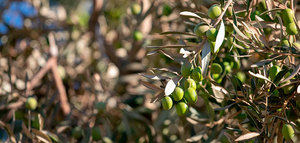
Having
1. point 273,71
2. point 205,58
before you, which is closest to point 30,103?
point 205,58

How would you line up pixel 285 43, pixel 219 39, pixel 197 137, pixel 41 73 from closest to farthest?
pixel 219 39 → pixel 285 43 → pixel 197 137 → pixel 41 73

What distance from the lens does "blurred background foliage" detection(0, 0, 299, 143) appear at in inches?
67.2

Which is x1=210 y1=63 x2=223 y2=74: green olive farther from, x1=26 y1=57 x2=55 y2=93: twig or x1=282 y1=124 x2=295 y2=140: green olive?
x1=26 y1=57 x2=55 y2=93: twig

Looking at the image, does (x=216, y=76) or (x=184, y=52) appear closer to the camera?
(x=184, y=52)

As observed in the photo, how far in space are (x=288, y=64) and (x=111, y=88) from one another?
140 centimetres

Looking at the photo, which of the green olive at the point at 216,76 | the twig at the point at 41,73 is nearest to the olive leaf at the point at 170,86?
the green olive at the point at 216,76

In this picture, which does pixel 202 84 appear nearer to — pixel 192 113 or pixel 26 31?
pixel 192 113

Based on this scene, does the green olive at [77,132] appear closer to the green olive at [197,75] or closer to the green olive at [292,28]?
the green olive at [197,75]

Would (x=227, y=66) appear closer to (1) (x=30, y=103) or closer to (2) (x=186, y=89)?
(2) (x=186, y=89)

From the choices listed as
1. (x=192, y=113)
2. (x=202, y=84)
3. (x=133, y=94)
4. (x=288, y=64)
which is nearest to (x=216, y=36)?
(x=202, y=84)

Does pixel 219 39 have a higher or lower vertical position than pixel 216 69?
higher

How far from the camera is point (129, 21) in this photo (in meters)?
2.67

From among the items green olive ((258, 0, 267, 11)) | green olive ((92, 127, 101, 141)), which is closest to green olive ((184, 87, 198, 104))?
green olive ((258, 0, 267, 11))

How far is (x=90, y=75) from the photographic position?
2.14m
